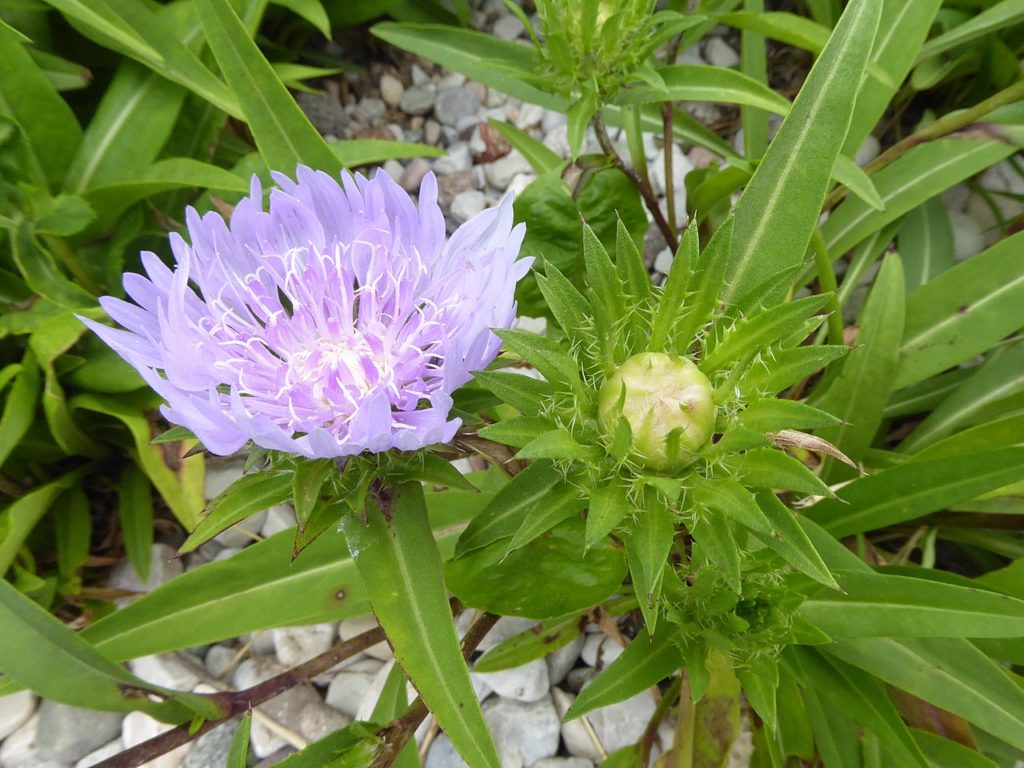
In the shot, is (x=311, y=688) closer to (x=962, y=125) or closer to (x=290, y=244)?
(x=290, y=244)

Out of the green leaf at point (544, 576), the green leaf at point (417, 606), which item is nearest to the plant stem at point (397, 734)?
the green leaf at point (544, 576)

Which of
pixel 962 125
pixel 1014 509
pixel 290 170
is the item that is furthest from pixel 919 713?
pixel 290 170

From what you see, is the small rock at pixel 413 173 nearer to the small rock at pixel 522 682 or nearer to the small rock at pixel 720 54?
the small rock at pixel 720 54

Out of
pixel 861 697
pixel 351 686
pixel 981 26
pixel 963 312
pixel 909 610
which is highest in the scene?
pixel 981 26

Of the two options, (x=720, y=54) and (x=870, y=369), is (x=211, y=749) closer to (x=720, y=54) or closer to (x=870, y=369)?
(x=870, y=369)

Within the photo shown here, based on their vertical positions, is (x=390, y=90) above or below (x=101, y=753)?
above

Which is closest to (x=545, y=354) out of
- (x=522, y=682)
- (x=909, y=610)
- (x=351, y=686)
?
(x=909, y=610)
